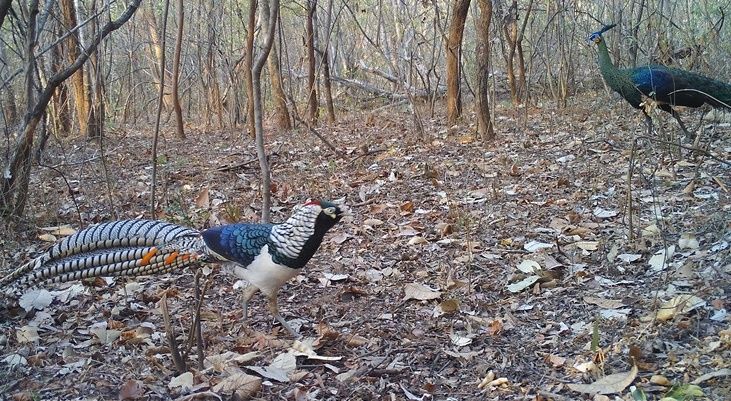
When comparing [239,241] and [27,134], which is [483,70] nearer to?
[27,134]

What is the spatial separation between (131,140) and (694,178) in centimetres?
941

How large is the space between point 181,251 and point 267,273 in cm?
49

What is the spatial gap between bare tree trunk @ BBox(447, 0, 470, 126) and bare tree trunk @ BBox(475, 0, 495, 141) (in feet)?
1.87

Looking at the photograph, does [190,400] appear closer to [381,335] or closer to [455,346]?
[381,335]

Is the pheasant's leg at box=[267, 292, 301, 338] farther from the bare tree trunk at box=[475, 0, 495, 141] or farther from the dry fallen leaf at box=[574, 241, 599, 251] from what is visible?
the bare tree trunk at box=[475, 0, 495, 141]

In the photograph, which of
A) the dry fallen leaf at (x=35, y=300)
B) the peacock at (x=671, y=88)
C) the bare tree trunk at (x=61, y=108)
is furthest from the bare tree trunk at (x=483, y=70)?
the bare tree trunk at (x=61, y=108)

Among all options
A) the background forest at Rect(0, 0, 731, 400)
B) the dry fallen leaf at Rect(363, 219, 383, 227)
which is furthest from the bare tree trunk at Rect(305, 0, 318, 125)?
the dry fallen leaf at Rect(363, 219, 383, 227)

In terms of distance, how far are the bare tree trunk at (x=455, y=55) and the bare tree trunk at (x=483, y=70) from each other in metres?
0.57

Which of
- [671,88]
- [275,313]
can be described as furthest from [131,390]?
[671,88]

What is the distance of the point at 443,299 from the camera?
147 inches

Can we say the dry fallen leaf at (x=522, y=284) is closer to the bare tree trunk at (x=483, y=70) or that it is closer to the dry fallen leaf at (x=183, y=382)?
the dry fallen leaf at (x=183, y=382)

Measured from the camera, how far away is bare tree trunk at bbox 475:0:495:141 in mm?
7781

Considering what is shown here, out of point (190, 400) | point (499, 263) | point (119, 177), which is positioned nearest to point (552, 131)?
point (499, 263)

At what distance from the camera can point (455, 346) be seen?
323cm
